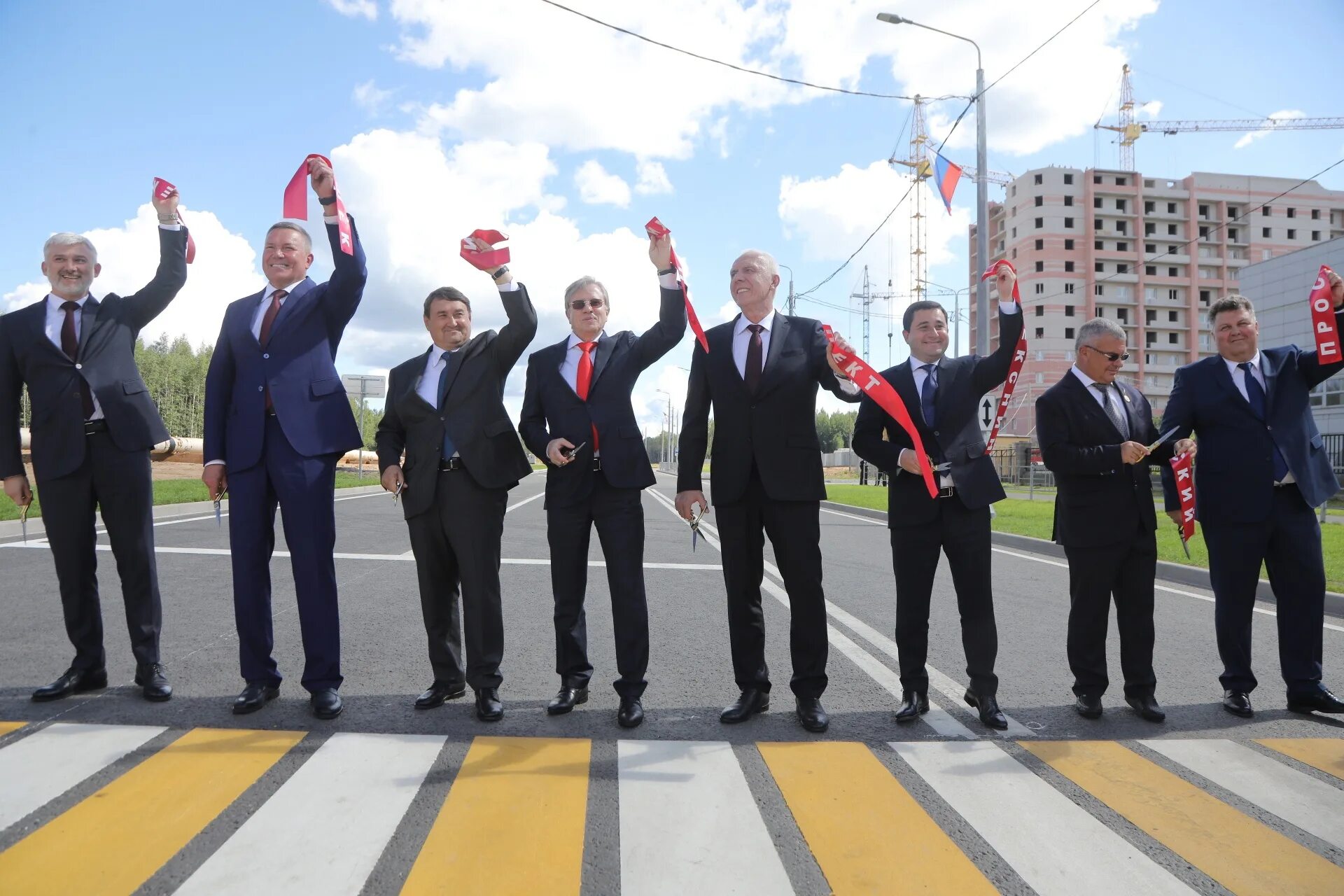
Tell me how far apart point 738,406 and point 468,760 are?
1.88 metres

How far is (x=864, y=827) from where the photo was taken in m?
2.61

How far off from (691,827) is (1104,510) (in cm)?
253

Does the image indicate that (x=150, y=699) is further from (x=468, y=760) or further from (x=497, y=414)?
(x=497, y=414)

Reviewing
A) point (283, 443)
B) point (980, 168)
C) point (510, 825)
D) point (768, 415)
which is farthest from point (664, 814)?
point (980, 168)

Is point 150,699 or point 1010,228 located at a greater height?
point 1010,228

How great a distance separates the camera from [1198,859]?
7.94ft

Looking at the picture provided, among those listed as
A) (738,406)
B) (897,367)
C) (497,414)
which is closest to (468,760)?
(497,414)

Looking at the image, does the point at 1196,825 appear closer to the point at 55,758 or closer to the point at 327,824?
the point at 327,824

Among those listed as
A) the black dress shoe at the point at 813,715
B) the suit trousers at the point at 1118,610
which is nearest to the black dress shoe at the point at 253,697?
the black dress shoe at the point at 813,715

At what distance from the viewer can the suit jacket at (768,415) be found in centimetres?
384

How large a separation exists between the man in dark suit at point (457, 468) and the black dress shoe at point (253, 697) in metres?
0.65

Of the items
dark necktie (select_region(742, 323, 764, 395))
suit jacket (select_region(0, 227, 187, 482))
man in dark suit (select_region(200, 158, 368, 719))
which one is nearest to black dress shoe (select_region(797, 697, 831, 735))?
dark necktie (select_region(742, 323, 764, 395))

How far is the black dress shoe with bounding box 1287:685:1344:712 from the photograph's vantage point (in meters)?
3.88

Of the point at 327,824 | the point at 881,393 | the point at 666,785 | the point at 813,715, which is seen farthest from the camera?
the point at 881,393
